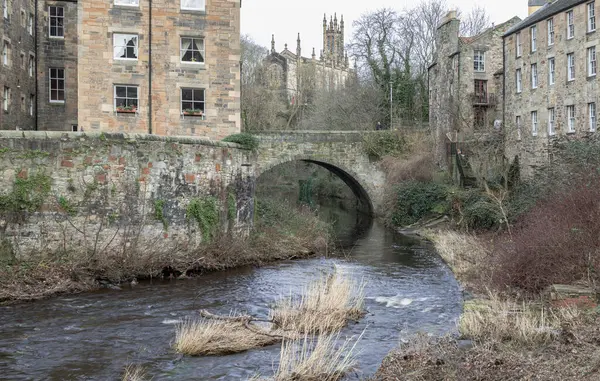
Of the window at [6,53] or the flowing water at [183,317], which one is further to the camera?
the window at [6,53]

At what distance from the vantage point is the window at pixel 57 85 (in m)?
30.5

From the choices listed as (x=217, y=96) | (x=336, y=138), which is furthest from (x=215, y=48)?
(x=336, y=138)

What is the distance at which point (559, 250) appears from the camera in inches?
498

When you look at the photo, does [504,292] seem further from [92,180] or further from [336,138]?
[336,138]

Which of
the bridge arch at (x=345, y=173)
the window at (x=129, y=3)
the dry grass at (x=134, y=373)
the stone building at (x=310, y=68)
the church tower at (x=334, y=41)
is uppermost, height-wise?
the church tower at (x=334, y=41)

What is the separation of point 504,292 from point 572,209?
3281 mm

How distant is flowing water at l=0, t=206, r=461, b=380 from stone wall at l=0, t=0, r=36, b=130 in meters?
17.4

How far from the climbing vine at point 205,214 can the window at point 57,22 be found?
57.4 feet

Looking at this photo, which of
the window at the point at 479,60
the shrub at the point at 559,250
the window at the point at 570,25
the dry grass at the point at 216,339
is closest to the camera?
the dry grass at the point at 216,339

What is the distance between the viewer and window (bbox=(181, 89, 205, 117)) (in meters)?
25.7

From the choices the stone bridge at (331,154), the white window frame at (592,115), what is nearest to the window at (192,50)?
the stone bridge at (331,154)

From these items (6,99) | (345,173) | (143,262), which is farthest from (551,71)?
(6,99)

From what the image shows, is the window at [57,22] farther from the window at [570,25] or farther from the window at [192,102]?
the window at [570,25]

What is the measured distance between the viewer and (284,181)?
49.6 meters
